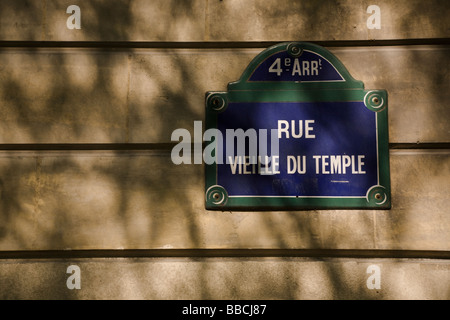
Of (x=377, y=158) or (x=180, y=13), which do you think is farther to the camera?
(x=180, y=13)

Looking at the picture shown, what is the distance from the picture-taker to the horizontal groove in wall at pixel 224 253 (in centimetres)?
238

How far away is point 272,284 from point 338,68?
155 cm

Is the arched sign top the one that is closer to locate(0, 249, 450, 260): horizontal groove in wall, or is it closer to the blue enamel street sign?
the blue enamel street sign

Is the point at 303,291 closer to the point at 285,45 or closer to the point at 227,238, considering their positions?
the point at 227,238

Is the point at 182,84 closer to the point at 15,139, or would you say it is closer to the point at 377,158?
the point at 15,139

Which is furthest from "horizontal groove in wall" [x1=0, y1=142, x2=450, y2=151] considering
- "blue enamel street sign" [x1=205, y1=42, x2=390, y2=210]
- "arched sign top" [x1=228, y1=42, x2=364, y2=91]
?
"arched sign top" [x1=228, y1=42, x2=364, y2=91]

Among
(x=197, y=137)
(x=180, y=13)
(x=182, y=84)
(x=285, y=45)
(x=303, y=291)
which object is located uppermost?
(x=180, y=13)

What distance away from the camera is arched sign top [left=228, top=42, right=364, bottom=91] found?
95.7 inches

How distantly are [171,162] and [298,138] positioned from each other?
2.94 feet

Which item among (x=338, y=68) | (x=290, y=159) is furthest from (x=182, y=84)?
(x=338, y=68)

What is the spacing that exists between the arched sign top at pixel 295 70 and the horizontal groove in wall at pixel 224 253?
113cm

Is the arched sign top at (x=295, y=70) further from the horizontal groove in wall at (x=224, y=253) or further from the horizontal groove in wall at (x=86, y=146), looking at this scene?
the horizontal groove in wall at (x=224, y=253)

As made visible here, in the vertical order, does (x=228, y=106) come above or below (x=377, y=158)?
above

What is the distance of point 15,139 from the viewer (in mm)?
2494
